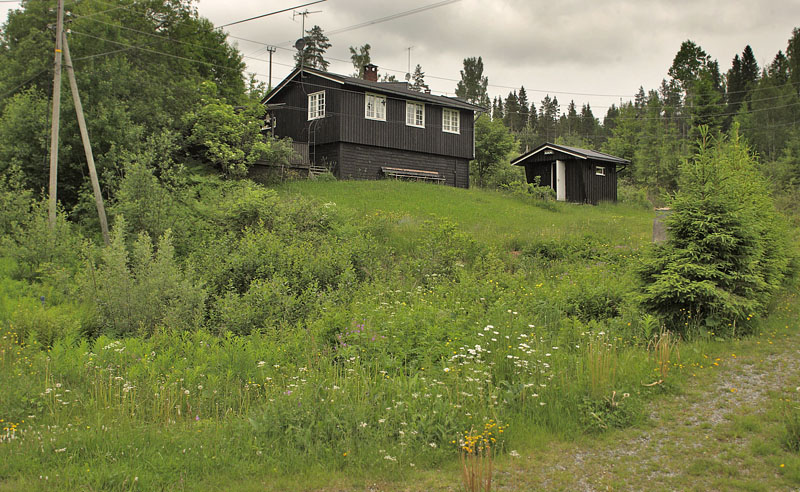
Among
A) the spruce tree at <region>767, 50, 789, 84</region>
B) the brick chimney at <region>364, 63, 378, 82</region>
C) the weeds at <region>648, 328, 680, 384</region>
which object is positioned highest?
the spruce tree at <region>767, 50, 789, 84</region>

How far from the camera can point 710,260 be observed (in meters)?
8.76

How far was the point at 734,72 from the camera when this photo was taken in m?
70.3

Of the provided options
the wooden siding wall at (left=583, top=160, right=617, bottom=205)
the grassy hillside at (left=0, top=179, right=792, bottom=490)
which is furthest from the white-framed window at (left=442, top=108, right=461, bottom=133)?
the grassy hillside at (left=0, top=179, right=792, bottom=490)

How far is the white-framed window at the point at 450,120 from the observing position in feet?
105

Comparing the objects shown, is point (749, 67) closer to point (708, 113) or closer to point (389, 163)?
point (708, 113)

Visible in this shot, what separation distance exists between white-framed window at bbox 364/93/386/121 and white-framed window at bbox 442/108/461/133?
4.36 metres

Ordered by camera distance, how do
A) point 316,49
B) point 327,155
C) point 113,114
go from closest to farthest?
point 113,114
point 327,155
point 316,49

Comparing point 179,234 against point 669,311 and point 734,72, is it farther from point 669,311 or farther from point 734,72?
point 734,72

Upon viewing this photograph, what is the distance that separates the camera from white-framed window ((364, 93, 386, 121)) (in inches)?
1126

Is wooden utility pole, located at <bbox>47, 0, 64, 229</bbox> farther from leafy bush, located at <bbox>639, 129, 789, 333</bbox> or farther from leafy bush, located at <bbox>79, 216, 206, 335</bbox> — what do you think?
leafy bush, located at <bbox>639, 129, 789, 333</bbox>

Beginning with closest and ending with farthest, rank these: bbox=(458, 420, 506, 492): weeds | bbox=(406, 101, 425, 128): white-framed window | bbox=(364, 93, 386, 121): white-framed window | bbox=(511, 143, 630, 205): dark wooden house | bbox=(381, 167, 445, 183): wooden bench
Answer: bbox=(458, 420, 506, 492): weeds → bbox=(364, 93, 386, 121): white-framed window → bbox=(381, 167, 445, 183): wooden bench → bbox=(406, 101, 425, 128): white-framed window → bbox=(511, 143, 630, 205): dark wooden house

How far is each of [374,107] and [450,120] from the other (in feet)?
18.1

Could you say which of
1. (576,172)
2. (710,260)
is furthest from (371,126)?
(710,260)

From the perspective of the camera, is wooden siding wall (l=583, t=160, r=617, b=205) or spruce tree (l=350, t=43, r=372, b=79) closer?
wooden siding wall (l=583, t=160, r=617, b=205)
